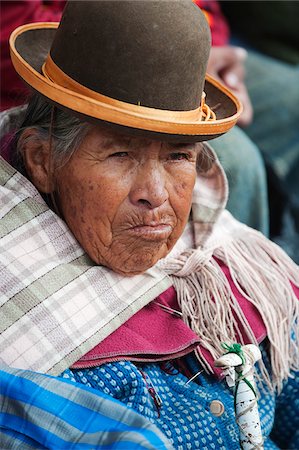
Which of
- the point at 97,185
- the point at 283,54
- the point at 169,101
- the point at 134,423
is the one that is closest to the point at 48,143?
the point at 97,185

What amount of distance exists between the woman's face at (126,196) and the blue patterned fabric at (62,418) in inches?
14.6

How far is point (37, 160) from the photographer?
1931 millimetres

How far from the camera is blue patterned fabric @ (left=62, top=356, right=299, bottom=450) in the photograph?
5.89 feet

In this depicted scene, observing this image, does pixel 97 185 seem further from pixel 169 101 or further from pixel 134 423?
pixel 134 423

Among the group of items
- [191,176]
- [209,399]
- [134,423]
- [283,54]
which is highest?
[191,176]

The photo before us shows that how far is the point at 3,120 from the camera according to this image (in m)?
2.05

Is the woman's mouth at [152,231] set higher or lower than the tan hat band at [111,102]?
lower

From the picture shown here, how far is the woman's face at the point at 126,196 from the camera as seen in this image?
179 cm

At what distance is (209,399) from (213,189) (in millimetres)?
622

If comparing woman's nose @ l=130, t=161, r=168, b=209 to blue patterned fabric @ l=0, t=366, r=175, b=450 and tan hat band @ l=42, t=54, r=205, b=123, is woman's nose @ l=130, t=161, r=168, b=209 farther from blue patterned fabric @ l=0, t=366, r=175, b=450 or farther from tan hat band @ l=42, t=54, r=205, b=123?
blue patterned fabric @ l=0, t=366, r=175, b=450

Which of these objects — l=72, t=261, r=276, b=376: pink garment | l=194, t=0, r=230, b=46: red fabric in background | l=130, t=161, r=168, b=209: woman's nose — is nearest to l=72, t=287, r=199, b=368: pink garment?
l=72, t=261, r=276, b=376: pink garment

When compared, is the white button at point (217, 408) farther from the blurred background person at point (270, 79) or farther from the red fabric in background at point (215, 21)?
the red fabric in background at point (215, 21)

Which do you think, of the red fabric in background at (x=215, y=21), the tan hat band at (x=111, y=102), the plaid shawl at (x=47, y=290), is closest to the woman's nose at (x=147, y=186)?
the tan hat band at (x=111, y=102)

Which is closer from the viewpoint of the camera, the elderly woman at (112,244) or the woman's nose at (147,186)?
the elderly woman at (112,244)
